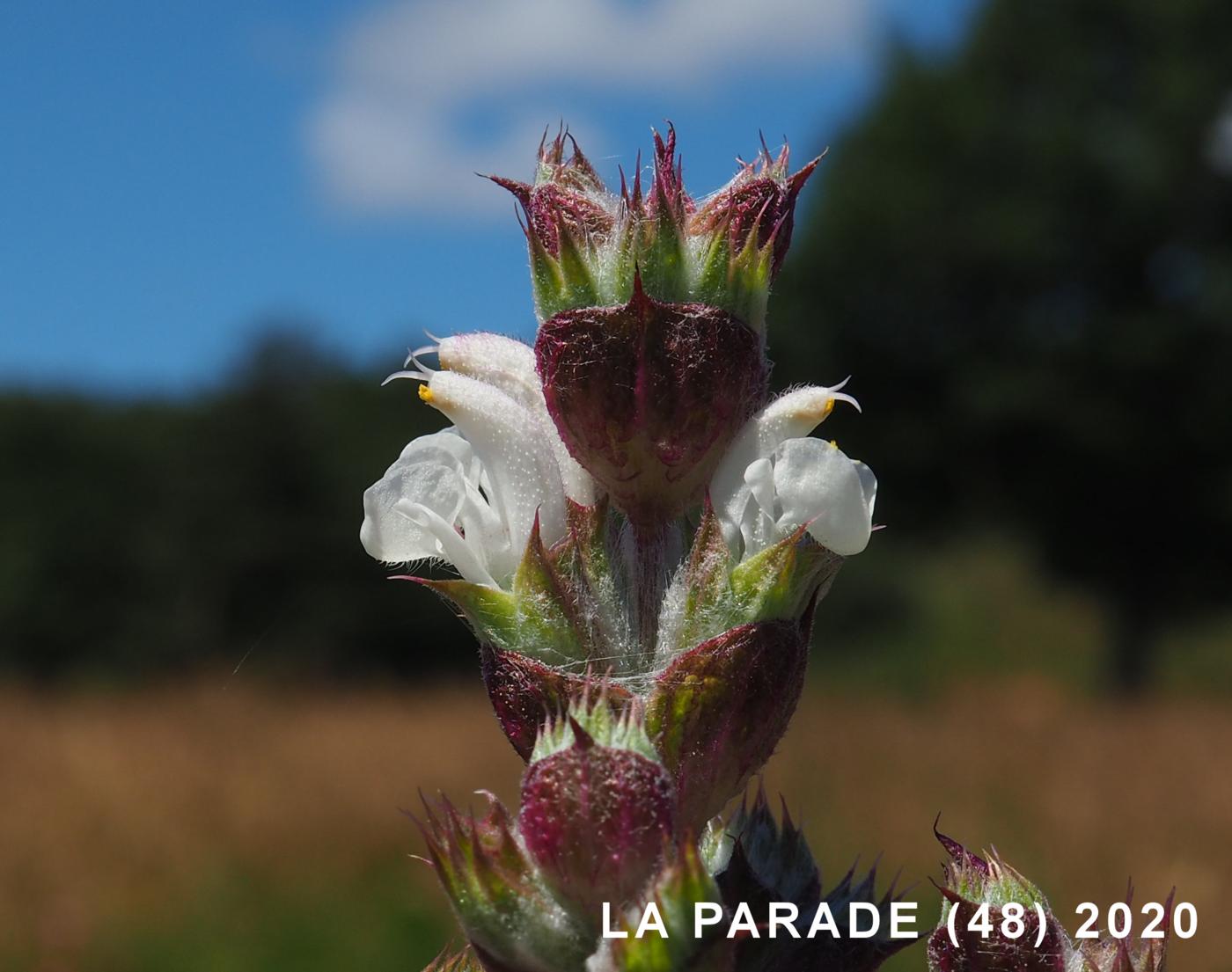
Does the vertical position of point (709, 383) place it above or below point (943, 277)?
below

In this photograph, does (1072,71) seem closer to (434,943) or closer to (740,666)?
(434,943)

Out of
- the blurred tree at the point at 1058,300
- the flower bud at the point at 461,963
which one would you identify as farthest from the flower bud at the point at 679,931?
the blurred tree at the point at 1058,300

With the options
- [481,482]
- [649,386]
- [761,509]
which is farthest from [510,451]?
[761,509]

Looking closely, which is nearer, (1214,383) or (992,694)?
(992,694)

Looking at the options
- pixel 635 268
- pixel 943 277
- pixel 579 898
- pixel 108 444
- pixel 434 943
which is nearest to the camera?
pixel 579 898

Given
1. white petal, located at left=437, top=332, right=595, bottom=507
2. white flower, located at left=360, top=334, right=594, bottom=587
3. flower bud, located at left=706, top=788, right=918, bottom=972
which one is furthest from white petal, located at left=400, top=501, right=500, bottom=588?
flower bud, located at left=706, top=788, right=918, bottom=972

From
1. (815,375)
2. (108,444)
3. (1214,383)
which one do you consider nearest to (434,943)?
(815,375)

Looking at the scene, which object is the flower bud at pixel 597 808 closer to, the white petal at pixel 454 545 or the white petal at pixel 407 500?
the white petal at pixel 454 545
